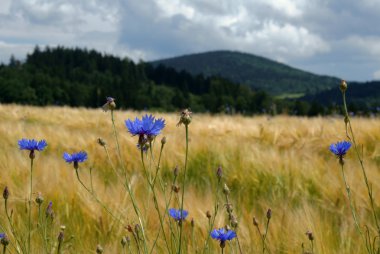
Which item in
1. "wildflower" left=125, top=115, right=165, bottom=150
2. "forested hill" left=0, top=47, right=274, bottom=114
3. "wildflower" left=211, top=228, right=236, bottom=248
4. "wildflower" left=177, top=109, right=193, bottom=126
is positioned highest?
"forested hill" left=0, top=47, right=274, bottom=114

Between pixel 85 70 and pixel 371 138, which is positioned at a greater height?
pixel 85 70

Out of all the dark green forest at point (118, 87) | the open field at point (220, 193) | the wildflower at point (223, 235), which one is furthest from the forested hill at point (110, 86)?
the wildflower at point (223, 235)

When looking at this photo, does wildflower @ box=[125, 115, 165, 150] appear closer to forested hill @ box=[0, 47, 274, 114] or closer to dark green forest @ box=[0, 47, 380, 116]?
dark green forest @ box=[0, 47, 380, 116]

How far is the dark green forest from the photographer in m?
66.8

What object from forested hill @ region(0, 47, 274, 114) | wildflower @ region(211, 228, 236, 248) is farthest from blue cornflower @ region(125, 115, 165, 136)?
forested hill @ region(0, 47, 274, 114)

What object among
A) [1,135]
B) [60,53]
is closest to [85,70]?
[60,53]

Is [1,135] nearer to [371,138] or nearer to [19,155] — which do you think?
[19,155]

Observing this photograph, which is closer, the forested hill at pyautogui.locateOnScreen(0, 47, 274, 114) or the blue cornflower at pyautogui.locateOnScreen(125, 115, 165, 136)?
the blue cornflower at pyautogui.locateOnScreen(125, 115, 165, 136)

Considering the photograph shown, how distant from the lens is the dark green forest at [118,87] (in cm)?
6675

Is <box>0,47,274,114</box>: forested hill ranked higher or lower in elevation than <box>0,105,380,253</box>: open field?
higher

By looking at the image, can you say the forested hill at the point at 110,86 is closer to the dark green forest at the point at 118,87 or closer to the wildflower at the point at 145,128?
the dark green forest at the point at 118,87

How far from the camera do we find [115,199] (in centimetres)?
249

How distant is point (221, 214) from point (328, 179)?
1224 millimetres

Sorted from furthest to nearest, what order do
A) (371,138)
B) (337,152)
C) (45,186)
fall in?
(371,138), (45,186), (337,152)
